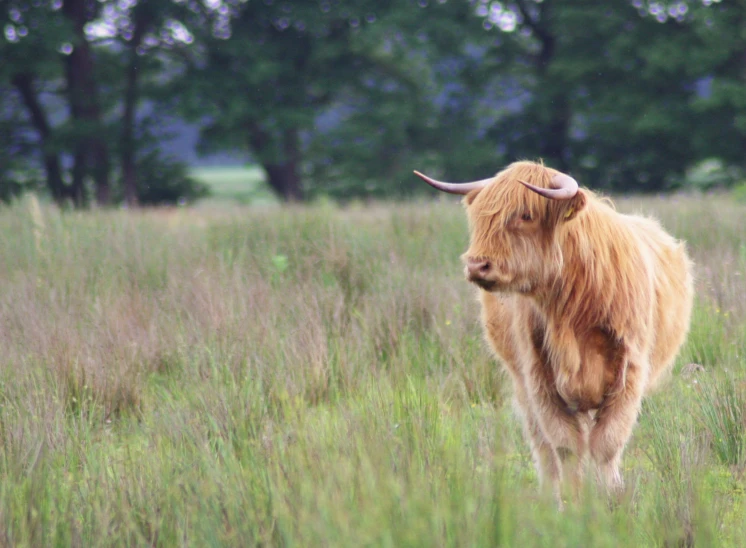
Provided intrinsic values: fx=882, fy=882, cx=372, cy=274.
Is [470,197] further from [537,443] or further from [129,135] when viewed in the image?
[129,135]

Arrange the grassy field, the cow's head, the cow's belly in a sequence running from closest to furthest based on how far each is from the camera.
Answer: the grassy field
the cow's head
the cow's belly

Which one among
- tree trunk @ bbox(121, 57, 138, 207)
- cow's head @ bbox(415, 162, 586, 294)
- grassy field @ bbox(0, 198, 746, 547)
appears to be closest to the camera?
grassy field @ bbox(0, 198, 746, 547)

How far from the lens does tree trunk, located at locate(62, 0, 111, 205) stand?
21.4 metres

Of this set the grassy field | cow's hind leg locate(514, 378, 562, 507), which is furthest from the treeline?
cow's hind leg locate(514, 378, 562, 507)

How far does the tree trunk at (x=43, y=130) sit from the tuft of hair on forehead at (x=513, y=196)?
1966cm

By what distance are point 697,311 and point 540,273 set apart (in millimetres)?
2340

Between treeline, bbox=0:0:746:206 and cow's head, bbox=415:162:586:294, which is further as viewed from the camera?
treeline, bbox=0:0:746:206

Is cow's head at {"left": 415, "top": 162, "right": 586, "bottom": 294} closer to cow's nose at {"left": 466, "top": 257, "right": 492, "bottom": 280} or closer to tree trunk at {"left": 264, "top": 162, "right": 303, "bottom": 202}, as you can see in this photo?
cow's nose at {"left": 466, "top": 257, "right": 492, "bottom": 280}

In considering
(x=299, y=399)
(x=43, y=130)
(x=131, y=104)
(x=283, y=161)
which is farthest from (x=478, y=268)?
(x=43, y=130)

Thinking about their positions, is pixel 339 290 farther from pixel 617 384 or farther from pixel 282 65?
Result: pixel 282 65

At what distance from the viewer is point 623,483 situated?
3039 millimetres

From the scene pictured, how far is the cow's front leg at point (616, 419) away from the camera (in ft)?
10.9

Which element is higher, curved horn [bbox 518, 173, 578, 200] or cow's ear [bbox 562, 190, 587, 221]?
curved horn [bbox 518, 173, 578, 200]

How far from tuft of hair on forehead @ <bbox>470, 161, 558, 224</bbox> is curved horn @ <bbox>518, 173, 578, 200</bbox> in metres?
0.05
